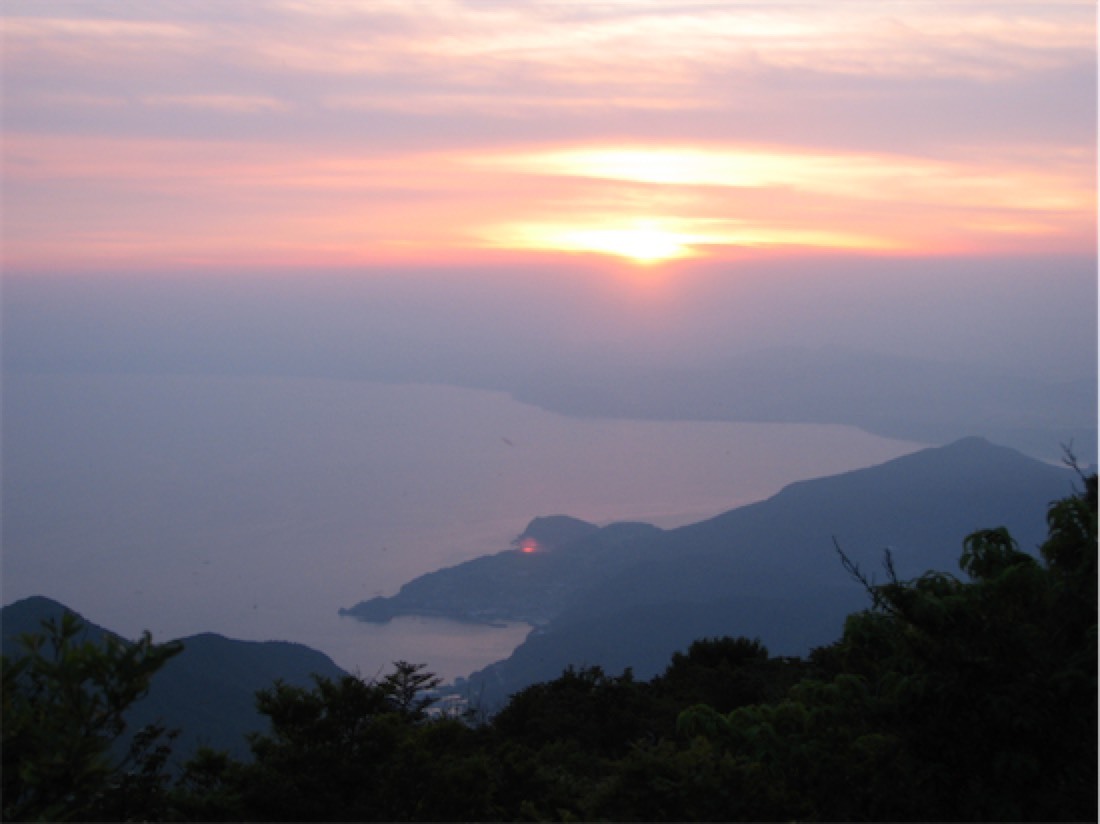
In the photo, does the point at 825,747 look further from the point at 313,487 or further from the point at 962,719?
the point at 313,487

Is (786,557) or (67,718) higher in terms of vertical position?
(67,718)

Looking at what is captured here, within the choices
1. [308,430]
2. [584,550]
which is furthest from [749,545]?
[308,430]

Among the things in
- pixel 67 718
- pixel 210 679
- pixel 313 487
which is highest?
pixel 67 718

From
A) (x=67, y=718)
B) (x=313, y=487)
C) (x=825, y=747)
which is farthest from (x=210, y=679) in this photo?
(x=313, y=487)

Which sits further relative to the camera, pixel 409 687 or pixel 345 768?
pixel 409 687

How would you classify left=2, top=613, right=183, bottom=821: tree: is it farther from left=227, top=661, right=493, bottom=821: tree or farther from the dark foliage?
left=227, top=661, right=493, bottom=821: tree

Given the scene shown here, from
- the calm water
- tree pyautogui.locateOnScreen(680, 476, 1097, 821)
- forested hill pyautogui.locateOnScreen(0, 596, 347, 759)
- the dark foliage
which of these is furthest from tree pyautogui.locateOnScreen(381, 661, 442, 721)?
the calm water
